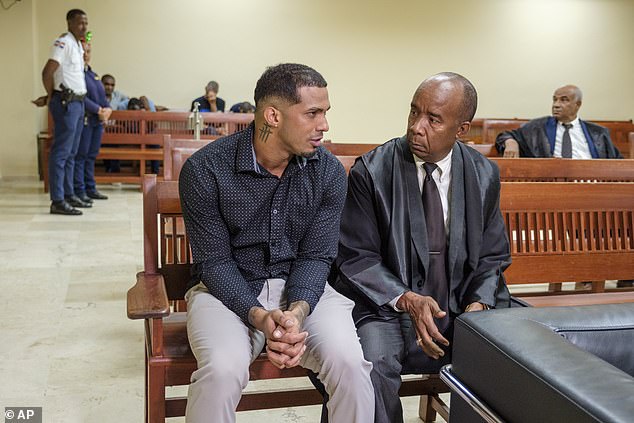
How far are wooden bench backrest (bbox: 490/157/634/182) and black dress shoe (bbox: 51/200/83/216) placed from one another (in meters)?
4.00

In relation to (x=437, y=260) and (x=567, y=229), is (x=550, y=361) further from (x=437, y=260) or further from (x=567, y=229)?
(x=567, y=229)

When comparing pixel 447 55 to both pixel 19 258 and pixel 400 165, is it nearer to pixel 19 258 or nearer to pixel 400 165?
pixel 19 258

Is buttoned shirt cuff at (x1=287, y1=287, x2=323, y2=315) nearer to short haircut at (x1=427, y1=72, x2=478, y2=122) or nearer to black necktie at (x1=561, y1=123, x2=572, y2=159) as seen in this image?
short haircut at (x1=427, y1=72, x2=478, y2=122)

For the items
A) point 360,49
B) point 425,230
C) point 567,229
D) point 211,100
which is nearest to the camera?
point 425,230

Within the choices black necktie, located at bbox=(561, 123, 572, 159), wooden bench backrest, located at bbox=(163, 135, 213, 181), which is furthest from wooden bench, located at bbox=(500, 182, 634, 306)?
black necktie, located at bbox=(561, 123, 572, 159)

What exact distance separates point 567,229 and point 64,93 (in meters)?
4.50

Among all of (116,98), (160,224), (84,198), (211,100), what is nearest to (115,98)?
(116,98)

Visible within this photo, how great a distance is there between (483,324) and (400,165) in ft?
2.61

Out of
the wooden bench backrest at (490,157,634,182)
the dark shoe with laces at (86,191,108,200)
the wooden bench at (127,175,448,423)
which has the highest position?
the wooden bench backrest at (490,157,634,182)

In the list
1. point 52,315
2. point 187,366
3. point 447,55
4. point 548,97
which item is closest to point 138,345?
point 52,315

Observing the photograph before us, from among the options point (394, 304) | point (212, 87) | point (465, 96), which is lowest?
point (394, 304)

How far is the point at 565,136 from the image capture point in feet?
15.6

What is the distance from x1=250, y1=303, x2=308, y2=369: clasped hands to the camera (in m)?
1.75

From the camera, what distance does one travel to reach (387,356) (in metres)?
1.92
